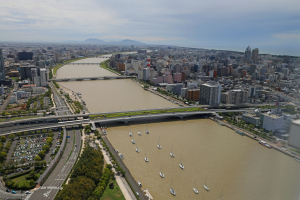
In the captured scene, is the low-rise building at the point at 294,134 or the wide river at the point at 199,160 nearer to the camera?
the low-rise building at the point at 294,134

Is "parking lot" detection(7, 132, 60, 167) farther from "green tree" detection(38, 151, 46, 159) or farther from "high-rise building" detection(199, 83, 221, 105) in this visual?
"high-rise building" detection(199, 83, 221, 105)

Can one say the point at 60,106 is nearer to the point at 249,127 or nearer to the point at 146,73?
the point at 249,127

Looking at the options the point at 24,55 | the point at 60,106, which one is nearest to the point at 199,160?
the point at 60,106

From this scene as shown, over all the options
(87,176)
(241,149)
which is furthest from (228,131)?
(87,176)

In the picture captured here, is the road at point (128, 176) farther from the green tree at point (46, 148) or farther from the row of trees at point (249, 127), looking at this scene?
the row of trees at point (249, 127)

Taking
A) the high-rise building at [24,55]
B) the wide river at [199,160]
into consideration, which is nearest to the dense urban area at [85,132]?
the wide river at [199,160]

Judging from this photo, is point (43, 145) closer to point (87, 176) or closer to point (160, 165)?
point (87, 176)
